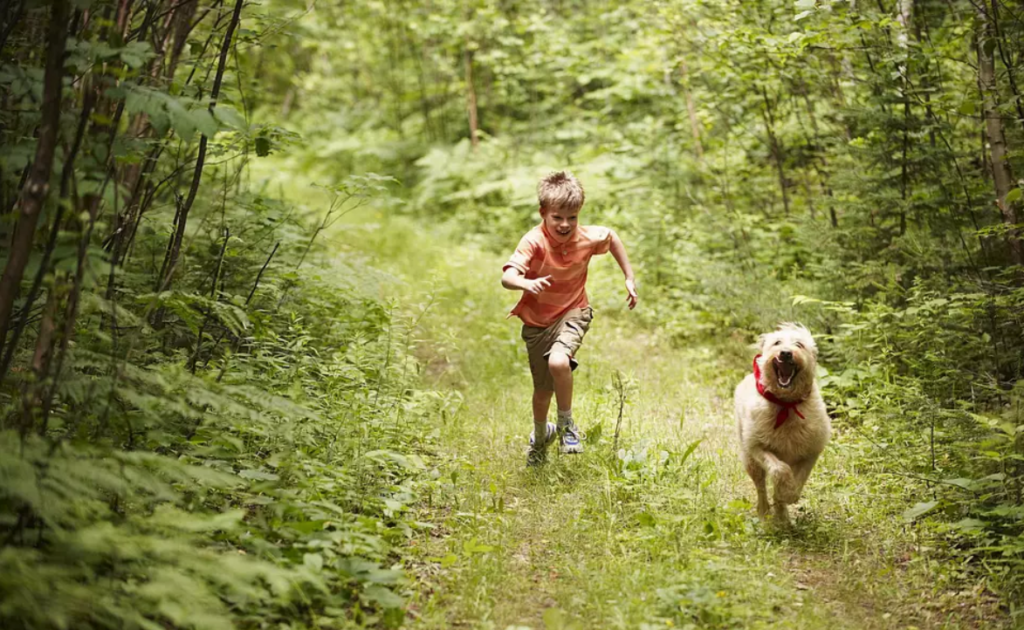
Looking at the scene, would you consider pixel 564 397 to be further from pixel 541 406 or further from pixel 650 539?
pixel 650 539

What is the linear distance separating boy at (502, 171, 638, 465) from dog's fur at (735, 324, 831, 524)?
1.10 meters

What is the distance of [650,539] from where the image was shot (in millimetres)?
4445

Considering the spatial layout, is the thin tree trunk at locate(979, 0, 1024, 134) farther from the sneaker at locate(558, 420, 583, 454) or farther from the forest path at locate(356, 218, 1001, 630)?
the sneaker at locate(558, 420, 583, 454)

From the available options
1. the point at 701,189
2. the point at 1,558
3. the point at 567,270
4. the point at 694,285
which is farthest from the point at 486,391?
the point at 701,189

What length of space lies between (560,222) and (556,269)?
365 mm

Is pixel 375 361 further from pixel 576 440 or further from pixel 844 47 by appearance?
pixel 844 47

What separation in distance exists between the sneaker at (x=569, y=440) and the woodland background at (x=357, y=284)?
0.96 m

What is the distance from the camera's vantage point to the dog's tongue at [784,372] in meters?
4.86

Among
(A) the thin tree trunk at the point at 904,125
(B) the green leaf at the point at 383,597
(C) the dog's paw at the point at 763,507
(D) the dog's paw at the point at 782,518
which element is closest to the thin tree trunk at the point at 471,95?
(A) the thin tree trunk at the point at 904,125

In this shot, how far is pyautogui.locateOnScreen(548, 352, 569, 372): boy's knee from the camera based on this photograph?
5504 millimetres

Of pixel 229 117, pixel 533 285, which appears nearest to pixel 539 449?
pixel 533 285

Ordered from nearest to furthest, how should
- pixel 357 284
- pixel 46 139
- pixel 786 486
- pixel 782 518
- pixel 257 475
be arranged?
pixel 46 139, pixel 257 475, pixel 786 486, pixel 782 518, pixel 357 284

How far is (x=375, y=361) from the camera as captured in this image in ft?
20.3

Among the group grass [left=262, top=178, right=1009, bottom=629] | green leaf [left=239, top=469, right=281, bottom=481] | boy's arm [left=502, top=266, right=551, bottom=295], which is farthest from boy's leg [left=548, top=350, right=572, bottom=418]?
green leaf [left=239, top=469, right=281, bottom=481]
